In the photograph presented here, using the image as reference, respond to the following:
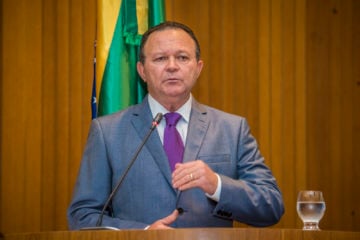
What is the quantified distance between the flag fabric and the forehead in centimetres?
48

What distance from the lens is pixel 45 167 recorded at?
4.59m

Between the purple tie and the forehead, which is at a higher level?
the forehead

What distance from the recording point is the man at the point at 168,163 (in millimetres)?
3385

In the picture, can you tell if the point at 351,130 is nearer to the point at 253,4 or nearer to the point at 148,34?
the point at 253,4

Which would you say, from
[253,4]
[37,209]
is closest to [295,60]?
[253,4]

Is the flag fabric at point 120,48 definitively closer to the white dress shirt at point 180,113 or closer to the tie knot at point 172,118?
the white dress shirt at point 180,113

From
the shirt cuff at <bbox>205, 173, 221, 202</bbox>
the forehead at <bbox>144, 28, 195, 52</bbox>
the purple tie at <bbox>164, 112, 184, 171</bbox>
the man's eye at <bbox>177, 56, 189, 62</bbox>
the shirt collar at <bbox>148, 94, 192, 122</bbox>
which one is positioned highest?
the forehead at <bbox>144, 28, 195, 52</bbox>

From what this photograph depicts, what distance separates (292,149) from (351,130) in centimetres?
43

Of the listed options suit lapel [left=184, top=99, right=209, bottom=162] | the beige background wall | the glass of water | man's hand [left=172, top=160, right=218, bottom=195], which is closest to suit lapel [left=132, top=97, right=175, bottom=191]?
suit lapel [left=184, top=99, right=209, bottom=162]

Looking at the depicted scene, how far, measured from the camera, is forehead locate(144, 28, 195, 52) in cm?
366

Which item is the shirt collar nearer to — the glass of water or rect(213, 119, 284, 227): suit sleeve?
rect(213, 119, 284, 227): suit sleeve

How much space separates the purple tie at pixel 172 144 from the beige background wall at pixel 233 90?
3.83 feet

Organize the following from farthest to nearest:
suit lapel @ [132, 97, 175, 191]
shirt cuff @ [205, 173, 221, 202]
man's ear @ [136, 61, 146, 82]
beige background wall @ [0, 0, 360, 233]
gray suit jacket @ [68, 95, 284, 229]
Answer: beige background wall @ [0, 0, 360, 233] < man's ear @ [136, 61, 146, 82] < suit lapel @ [132, 97, 175, 191] < gray suit jacket @ [68, 95, 284, 229] < shirt cuff @ [205, 173, 221, 202]

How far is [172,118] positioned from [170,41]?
1.16 ft
